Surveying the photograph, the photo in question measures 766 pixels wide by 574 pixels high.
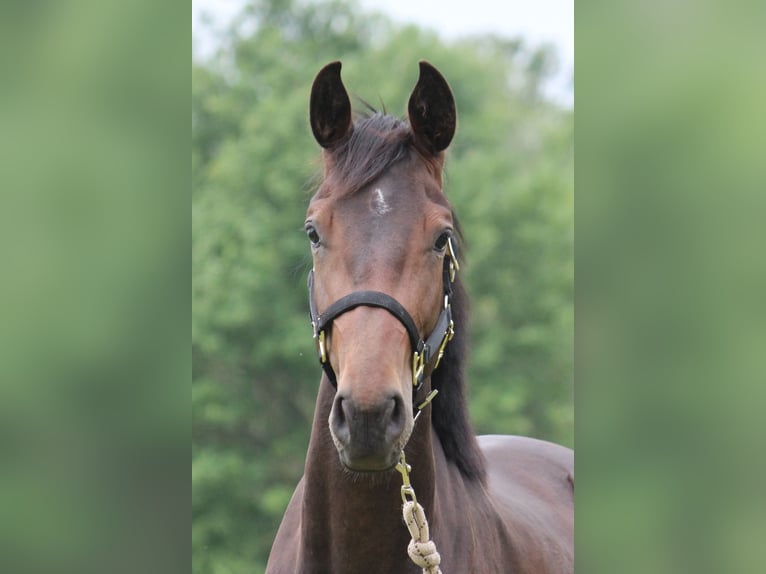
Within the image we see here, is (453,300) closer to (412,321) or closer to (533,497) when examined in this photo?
(412,321)

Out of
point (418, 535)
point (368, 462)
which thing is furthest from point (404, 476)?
point (368, 462)

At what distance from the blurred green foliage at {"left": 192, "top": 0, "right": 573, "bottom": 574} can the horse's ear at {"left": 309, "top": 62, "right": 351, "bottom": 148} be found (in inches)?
521

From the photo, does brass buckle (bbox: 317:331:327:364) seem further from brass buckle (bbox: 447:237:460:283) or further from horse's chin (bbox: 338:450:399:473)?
brass buckle (bbox: 447:237:460:283)

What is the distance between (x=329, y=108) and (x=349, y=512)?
142cm

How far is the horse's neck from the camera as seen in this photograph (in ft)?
11.1

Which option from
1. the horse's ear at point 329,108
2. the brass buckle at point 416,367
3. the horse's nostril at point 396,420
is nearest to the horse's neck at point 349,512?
the brass buckle at point 416,367

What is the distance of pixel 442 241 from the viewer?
340 cm
